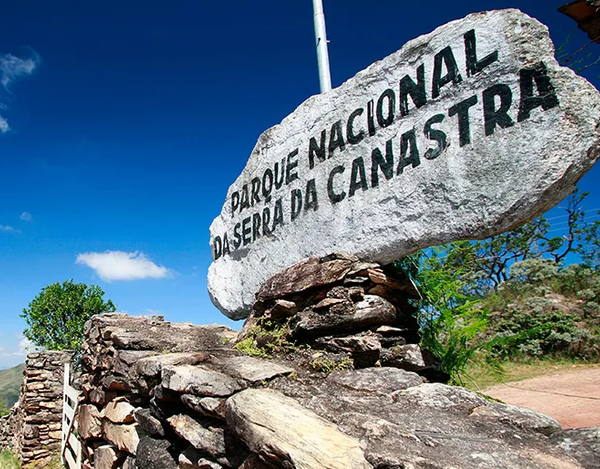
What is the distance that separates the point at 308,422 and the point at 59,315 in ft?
51.2

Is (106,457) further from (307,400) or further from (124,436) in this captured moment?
(307,400)

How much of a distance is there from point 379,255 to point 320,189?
86 centimetres

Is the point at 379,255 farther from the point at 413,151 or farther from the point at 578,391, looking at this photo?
the point at 578,391

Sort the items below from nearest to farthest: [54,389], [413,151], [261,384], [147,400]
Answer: [261,384] < [413,151] < [147,400] < [54,389]

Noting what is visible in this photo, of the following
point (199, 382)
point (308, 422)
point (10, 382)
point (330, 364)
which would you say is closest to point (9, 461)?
point (199, 382)

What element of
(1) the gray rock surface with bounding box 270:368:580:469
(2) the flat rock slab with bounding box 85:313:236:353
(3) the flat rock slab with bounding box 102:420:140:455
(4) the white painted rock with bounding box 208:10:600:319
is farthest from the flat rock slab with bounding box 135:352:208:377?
(4) the white painted rock with bounding box 208:10:600:319

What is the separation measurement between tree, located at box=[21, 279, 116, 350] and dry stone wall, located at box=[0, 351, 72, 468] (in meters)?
4.38

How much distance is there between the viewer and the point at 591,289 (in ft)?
37.0

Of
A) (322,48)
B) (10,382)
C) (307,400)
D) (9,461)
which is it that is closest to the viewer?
(307,400)

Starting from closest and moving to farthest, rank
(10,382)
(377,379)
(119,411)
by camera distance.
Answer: (377,379), (119,411), (10,382)

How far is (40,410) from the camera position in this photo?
385 inches

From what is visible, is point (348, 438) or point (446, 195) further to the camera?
point (446, 195)

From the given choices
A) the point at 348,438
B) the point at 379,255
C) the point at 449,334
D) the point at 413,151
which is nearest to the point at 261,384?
the point at 348,438

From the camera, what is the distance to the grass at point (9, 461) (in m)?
8.95
